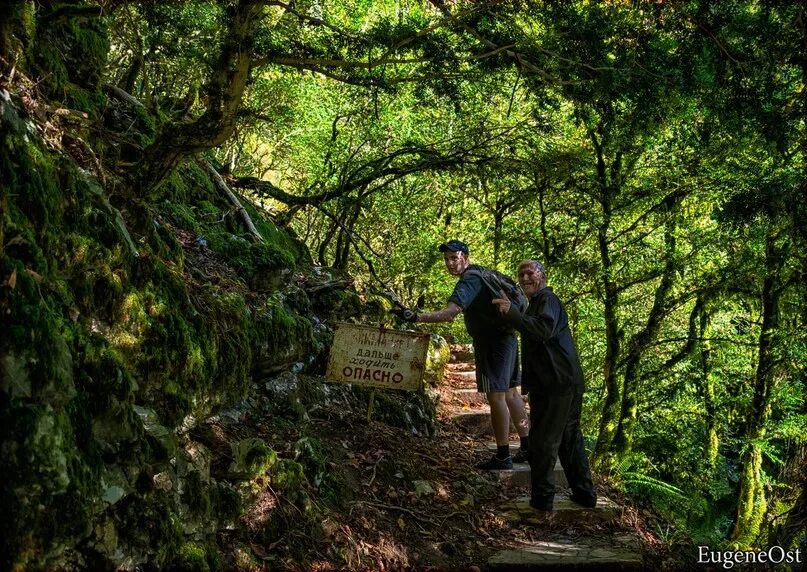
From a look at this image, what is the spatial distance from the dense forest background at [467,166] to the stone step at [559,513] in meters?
1.37

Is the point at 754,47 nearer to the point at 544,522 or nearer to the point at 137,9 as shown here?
the point at 544,522

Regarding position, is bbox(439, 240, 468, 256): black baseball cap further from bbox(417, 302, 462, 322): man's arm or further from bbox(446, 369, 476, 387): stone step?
bbox(446, 369, 476, 387): stone step

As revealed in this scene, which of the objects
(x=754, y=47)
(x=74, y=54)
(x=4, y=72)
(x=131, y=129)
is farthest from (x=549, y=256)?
(x=4, y=72)

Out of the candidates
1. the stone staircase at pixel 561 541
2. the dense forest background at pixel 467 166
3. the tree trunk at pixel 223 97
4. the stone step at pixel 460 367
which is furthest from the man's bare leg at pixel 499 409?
the stone step at pixel 460 367

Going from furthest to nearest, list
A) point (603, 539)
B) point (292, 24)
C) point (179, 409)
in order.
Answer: point (292, 24), point (603, 539), point (179, 409)

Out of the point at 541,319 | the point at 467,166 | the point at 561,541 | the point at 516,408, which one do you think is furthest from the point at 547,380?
the point at 467,166

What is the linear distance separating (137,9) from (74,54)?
760 mm

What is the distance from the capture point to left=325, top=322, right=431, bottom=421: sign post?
6.15 meters

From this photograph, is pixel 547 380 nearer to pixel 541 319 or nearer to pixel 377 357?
pixel 541 319

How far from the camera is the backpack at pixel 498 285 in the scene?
579 centimetres

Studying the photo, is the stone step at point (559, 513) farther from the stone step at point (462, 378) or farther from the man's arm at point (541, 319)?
the stone step at point (462, 378)

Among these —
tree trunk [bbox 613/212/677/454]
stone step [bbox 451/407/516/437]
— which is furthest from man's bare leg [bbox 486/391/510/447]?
tree trunk [bbox 613/212/677/454]

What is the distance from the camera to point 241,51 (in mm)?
3840

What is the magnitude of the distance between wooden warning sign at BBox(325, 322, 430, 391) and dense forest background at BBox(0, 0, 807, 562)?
2.19ft
